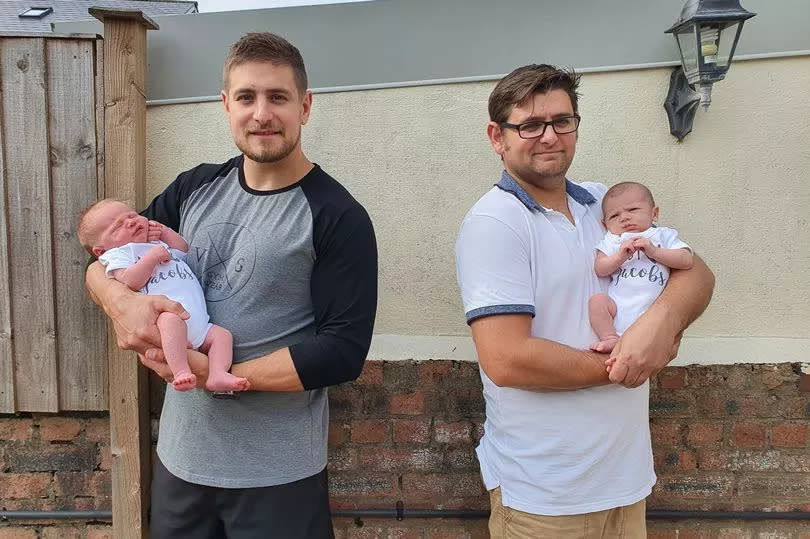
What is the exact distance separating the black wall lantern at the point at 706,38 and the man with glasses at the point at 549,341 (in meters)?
0.64

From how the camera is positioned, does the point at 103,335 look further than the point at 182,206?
Yes

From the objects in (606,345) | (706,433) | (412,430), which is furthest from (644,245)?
(412,430)

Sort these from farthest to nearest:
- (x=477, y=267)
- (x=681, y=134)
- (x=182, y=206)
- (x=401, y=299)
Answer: (x=401, y=299)
(x=681, y=134)
(x=182, y=206)
(x=477, y=267)

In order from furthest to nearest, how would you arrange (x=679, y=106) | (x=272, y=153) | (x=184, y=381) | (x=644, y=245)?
(x=679, y=106)
(x=644, y=245)
(x=272, y=153)
(x=184, y=381)

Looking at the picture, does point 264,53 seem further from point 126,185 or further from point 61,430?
→ point 61,430

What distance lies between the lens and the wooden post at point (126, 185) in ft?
7.70

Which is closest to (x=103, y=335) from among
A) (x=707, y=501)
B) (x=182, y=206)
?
(x=182, y=206)

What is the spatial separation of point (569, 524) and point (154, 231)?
1559 millimetres

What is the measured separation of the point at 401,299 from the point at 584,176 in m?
0.91

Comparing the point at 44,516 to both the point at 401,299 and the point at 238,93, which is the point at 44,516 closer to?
the point at 401,299

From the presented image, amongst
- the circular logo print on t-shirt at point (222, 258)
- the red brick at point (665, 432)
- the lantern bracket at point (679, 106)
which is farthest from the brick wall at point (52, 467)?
the lantern bracket at point (679, 106)

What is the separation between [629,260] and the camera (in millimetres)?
1869

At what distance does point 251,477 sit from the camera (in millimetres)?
1812

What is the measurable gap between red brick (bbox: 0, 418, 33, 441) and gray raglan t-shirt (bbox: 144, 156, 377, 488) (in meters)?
1.06
